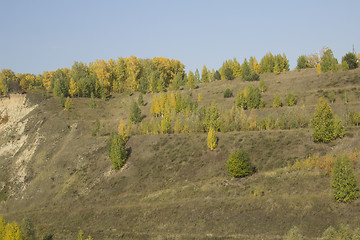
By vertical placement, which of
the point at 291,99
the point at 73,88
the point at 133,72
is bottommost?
the point at 291,99

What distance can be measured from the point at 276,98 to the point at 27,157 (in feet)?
188

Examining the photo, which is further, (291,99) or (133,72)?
(133,72)

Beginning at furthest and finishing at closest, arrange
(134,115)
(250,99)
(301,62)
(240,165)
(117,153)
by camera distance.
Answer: (301,62), (134,115), (250,99), (117,153), (240,165)

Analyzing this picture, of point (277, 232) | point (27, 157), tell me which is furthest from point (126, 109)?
point (277, 232)

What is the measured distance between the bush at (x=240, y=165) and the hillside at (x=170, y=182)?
1356 mm

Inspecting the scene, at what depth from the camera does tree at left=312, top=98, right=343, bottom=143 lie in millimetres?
55594

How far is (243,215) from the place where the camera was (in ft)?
141

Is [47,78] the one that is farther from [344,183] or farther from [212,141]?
[344,183]

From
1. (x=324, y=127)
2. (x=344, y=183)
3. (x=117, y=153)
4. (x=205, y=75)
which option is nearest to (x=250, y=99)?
(x=324, y=127)

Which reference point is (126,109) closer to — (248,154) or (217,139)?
(217,139)

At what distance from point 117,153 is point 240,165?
24118 mm

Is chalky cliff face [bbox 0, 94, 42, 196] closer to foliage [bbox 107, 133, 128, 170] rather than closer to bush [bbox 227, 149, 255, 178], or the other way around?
foliage [bbox 107, 133, 128, 170]

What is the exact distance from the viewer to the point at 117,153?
66.1 meters

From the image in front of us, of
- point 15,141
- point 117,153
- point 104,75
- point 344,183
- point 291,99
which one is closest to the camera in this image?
point 344,183
